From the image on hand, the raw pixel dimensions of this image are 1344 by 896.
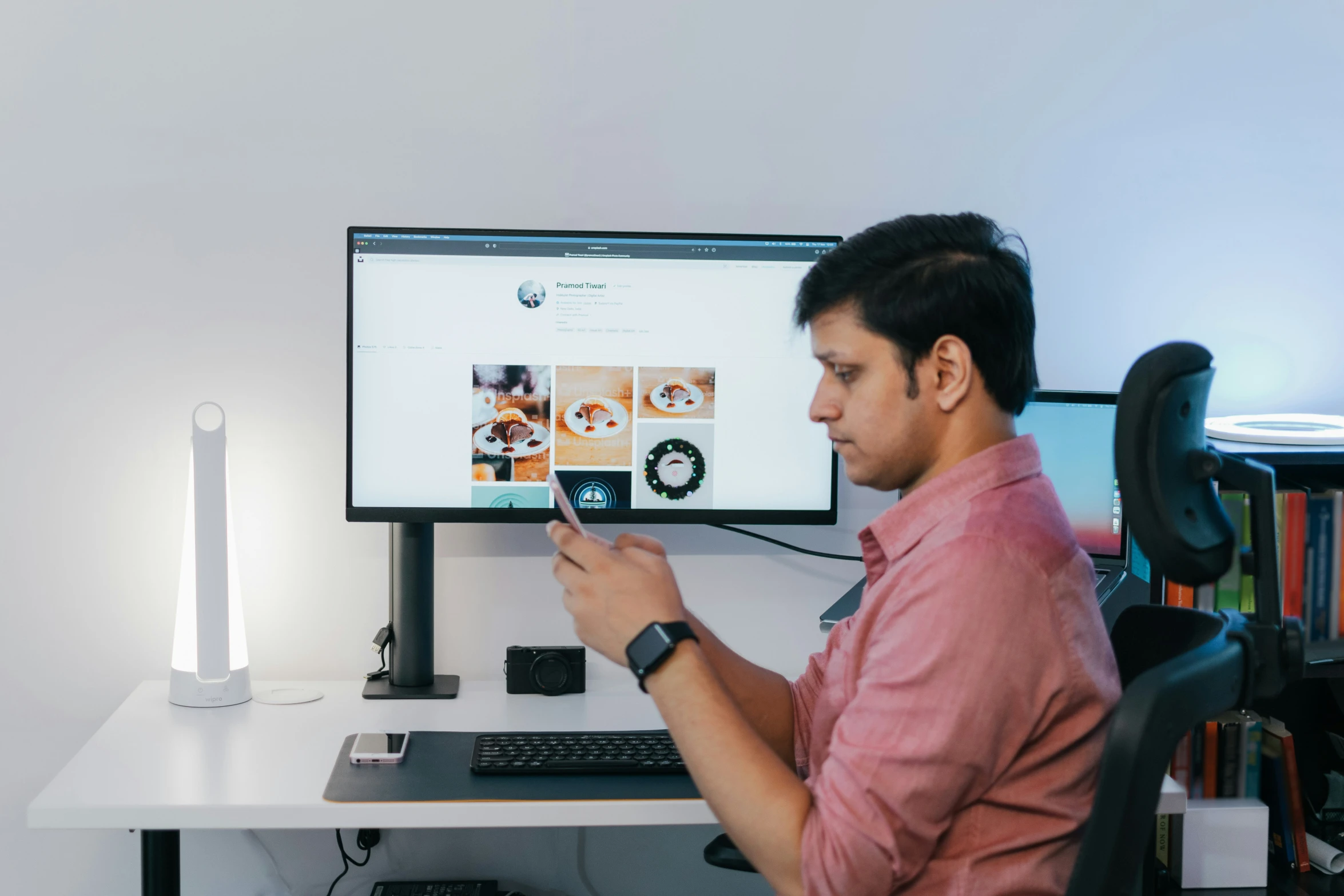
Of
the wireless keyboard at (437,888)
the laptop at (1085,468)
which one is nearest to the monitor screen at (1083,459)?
the laptop at (1085,468)

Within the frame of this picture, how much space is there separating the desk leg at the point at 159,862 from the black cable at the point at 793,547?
36.4 inches

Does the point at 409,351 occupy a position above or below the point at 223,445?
above

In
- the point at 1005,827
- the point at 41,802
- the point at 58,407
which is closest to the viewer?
the point at 1005,827

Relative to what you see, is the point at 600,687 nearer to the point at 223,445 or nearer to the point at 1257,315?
the point at 223,445

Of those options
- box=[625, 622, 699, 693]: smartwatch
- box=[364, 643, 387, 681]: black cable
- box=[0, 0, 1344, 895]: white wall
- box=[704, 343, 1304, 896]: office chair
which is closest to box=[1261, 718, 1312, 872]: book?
box=[0, 0, 1344, 895]: white wall

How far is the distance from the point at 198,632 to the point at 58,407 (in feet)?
1.57

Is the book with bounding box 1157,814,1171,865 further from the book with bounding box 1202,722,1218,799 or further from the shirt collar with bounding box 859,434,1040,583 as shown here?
the shirt collar with bounding box 859,434,1040,583

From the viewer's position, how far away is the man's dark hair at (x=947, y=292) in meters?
0.98

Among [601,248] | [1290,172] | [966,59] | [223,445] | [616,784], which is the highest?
[966,59]

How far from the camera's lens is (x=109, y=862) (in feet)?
5.82

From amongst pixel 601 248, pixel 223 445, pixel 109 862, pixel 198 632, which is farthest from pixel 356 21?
pixel 109 862

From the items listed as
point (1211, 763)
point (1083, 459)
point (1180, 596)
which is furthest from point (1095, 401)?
point (1211, 763)

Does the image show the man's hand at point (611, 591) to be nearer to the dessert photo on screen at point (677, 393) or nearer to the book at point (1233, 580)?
the dessert photo on screen at point (677, 393)

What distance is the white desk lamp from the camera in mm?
1535
